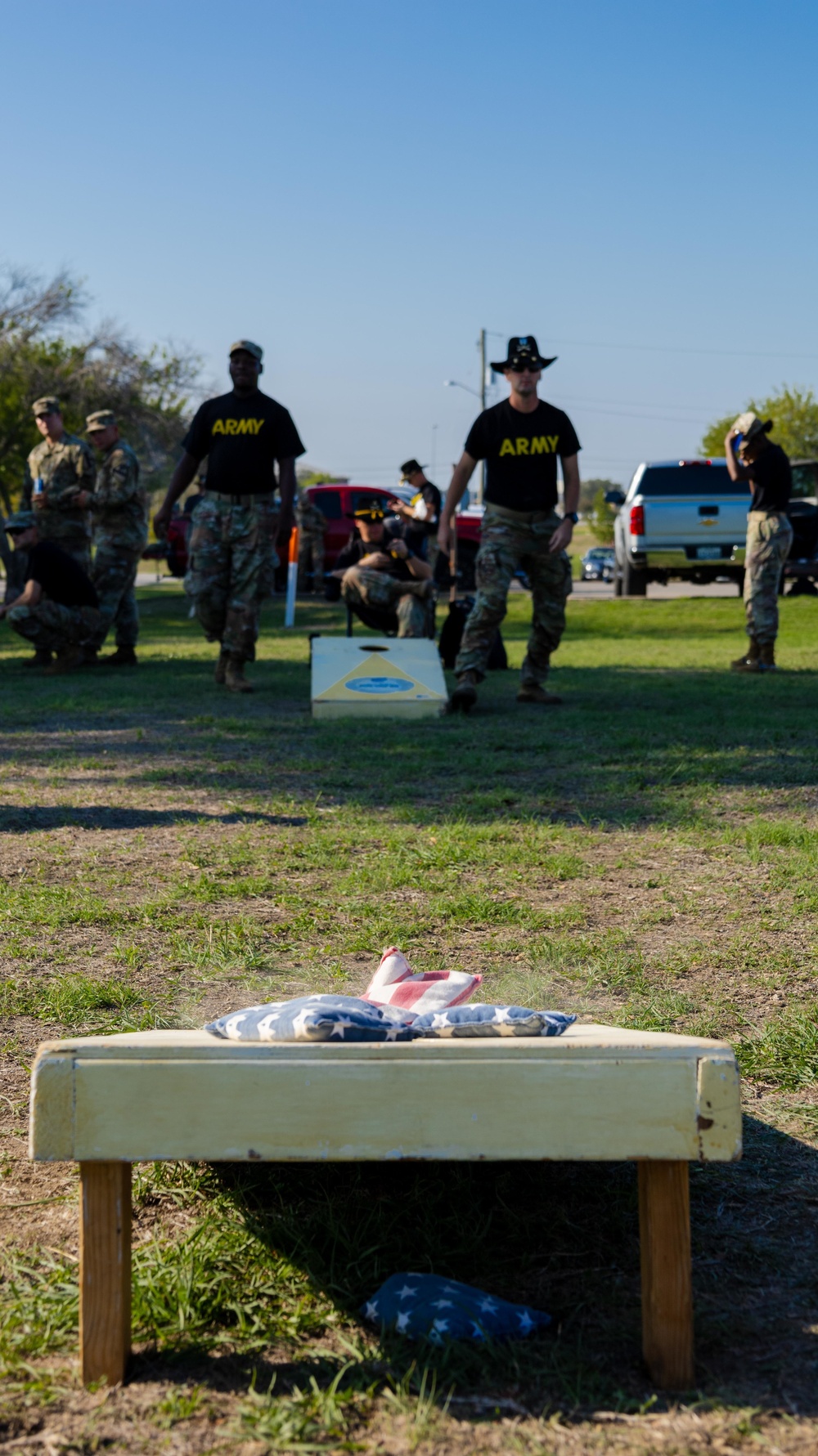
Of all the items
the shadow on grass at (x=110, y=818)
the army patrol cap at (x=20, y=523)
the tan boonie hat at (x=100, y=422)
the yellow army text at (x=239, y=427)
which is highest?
the tan boonie hat at (x=100, y=422)

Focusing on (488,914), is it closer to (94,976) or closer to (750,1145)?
(94,976)

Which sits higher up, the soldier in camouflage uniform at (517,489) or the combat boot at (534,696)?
the soldier in camouflage uniform at (517,489)

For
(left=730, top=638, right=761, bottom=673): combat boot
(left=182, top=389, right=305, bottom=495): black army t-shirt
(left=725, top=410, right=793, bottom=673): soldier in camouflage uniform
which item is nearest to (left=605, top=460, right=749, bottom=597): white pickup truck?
(left=730, top=638, right=761, bottom=673): combat boot

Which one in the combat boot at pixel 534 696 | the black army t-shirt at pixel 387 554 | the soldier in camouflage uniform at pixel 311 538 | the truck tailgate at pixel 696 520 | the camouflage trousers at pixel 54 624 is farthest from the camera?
the soldier in camouflage uniform at pixel 311 538

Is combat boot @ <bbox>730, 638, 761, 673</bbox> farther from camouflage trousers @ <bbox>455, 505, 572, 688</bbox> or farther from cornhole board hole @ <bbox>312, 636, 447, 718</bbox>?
cornhole board hole @ <bbox>312, 636, 447, 718</bbox>

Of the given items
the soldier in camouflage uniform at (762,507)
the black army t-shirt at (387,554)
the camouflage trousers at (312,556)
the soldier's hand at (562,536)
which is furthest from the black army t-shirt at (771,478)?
the camouflage trousers at (312,556)

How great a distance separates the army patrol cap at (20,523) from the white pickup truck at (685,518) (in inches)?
348

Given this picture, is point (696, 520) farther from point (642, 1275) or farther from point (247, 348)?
point (642, 1275)

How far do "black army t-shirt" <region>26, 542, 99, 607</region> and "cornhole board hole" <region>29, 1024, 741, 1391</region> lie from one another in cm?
1017

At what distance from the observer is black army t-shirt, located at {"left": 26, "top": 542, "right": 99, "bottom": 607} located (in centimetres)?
1172

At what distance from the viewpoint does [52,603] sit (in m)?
11.9

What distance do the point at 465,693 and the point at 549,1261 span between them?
22.5 feet

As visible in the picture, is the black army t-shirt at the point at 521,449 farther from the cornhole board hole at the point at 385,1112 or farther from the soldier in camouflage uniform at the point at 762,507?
the cornhole board hole at the point at 385,1112

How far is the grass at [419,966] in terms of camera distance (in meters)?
1.95
